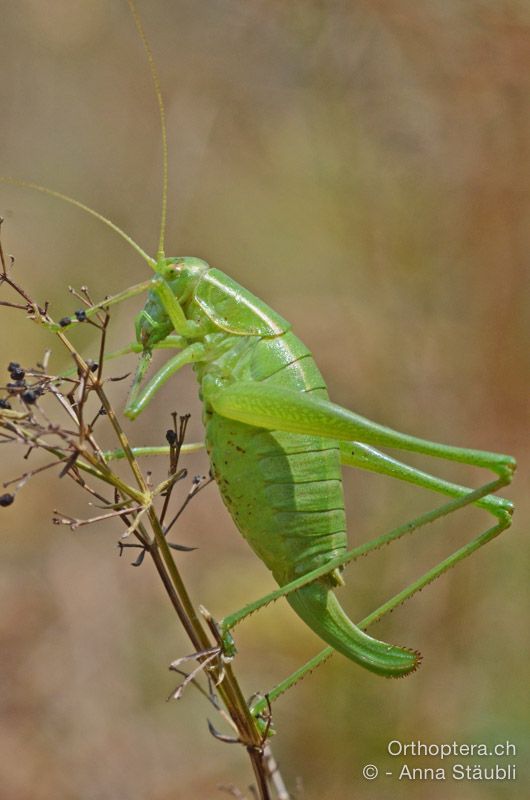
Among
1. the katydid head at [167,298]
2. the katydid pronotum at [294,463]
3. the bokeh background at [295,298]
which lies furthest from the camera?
the bokeh background at [295,298]

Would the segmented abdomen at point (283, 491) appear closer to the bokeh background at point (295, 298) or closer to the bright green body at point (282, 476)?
the bright green body at point (282, 476)

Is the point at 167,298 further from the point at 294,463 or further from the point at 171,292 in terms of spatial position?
the point at 294,463

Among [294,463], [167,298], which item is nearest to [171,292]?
[167,298]

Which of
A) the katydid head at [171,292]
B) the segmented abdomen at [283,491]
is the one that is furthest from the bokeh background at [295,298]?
the segmented abdomen at [283,491]

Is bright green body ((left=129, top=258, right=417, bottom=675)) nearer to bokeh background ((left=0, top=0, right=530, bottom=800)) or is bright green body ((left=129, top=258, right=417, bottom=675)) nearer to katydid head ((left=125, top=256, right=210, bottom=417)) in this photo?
katydid head ((left=125, top=256, right=210, bottom=417))

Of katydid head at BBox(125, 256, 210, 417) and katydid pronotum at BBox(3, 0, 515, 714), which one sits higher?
katydid head at BBox(125, 256, 210, 417)

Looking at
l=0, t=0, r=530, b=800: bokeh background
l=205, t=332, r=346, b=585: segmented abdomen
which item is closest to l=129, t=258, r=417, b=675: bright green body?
l=205, t=332, r=346, b=585: segmented abdomen

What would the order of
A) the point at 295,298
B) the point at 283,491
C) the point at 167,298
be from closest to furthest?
1. the point at 283,491
2. the point at 167,298
3. the point at 295,298

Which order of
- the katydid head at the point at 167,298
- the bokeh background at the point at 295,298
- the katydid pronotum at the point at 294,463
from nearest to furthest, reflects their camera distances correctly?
1. the katydid pronotum at the point at 294,463
2. the katydid head at the point at 167,298
3. the bokeh background at the point at 295,298
